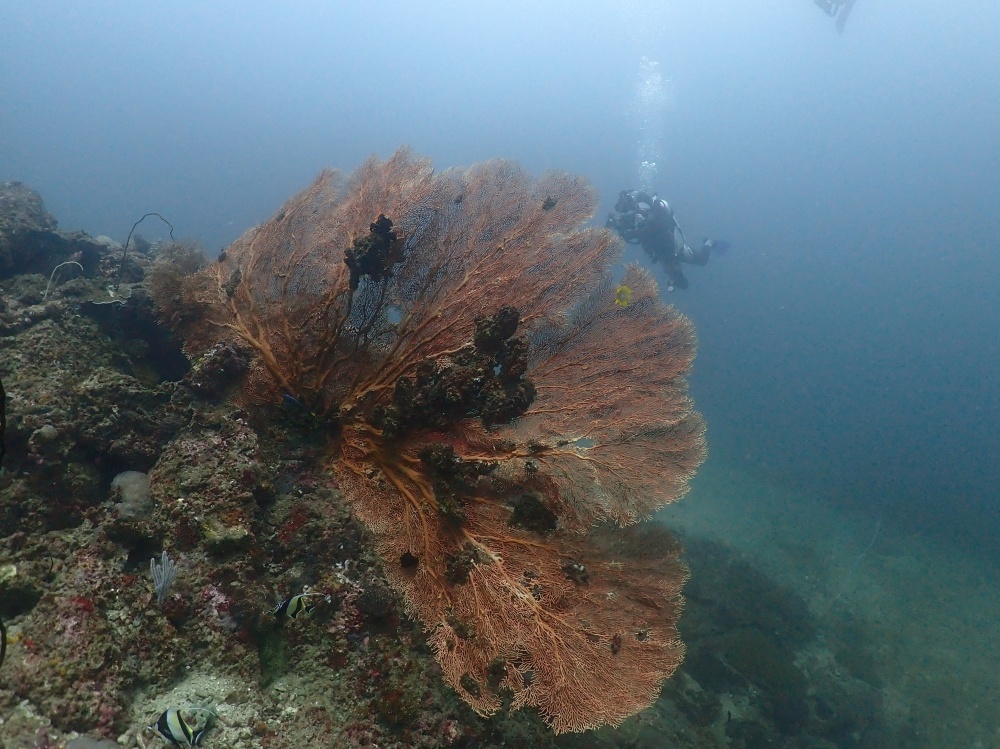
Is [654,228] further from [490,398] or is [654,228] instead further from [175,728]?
[175,728]

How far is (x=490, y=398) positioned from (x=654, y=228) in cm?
1674

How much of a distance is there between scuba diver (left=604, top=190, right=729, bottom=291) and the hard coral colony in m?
12.4

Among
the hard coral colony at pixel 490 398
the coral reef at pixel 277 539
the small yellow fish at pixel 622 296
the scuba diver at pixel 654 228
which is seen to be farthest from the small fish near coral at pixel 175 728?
the scuba diver at pixel 654 228

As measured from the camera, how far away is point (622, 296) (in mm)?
5086

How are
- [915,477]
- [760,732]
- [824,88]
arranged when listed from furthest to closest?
[824,88] < [915,477] < [760,732]

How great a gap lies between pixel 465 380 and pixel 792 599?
47.2ft

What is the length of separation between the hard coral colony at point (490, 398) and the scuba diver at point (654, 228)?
40.8 feet

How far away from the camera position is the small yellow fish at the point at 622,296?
16.7 ft

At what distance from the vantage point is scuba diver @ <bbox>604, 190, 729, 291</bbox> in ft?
56.1

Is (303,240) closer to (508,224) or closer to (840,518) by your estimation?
(508,224)

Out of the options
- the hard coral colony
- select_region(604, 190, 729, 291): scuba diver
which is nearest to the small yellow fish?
the hard coral colony

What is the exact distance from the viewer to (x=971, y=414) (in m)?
54.3

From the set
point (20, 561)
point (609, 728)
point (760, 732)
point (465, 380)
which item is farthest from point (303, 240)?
point (760, 732)

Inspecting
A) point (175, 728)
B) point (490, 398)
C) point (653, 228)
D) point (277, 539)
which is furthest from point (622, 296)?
point (653, 228)
